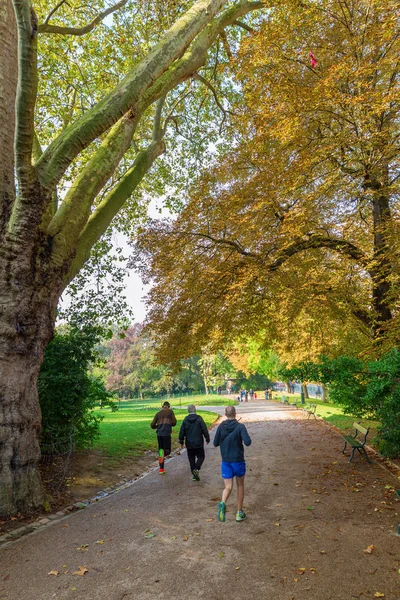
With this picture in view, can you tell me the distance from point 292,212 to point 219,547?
7.20 m

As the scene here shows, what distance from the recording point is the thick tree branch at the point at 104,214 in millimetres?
7715

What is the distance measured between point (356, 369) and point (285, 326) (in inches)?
197

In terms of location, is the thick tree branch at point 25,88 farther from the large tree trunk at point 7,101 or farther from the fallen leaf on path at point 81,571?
the fallen leaf on path at point 81,571

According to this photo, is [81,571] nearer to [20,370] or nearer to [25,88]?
[20,370]

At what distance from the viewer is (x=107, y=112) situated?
6352 millimetres

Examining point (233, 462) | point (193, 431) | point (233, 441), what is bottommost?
point (233, 462)

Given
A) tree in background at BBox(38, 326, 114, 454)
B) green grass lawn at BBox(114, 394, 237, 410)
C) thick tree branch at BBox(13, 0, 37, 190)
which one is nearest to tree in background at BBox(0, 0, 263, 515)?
thick tree branch at BBox(13, 0, 37, 190)

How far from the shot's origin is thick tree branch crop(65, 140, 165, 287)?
7715 mm

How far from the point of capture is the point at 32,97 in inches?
207

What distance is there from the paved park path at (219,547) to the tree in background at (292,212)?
4043 mm

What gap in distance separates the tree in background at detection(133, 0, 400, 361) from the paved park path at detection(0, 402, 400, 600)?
404 cm

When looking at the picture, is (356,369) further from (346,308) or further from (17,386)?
(17,386)

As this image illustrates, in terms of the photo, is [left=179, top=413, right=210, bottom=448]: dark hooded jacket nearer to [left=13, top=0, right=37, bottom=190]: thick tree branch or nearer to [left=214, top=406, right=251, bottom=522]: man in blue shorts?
[left=214, top=406, right=251, bottom=522]: man in blue shorts

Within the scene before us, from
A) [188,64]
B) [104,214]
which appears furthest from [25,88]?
[188,64]
